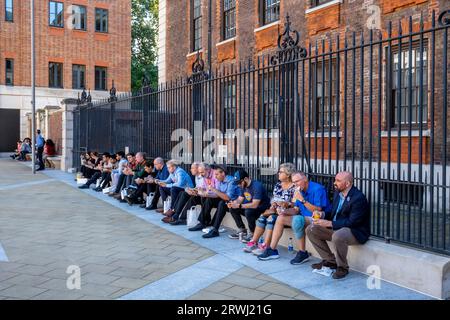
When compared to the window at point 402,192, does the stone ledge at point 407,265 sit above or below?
below

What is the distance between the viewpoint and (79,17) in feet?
120

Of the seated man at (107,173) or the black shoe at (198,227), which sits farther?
the seated man at (107,173)

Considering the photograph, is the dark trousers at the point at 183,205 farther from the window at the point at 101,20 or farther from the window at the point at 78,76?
the window at the point at 101,20

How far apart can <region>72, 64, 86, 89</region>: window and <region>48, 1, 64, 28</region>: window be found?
10.1 feet

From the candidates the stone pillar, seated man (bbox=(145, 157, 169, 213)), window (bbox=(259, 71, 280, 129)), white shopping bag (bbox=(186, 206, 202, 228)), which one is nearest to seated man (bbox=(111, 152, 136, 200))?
seated man (bbox=(145, 157, 169, 213))

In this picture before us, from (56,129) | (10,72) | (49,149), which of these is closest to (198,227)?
(56,129)

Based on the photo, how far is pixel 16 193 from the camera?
14.8m

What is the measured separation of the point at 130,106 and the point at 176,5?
35.9 feet

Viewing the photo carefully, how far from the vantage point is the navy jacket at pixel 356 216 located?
6.23 meters

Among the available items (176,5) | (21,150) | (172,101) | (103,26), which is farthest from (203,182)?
(103,26)

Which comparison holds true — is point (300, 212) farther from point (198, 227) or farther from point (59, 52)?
point (59, 52)

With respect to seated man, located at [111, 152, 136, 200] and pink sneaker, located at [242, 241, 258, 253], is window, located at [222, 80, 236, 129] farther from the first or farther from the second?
seated man, located at [111, 152, 136, 200]

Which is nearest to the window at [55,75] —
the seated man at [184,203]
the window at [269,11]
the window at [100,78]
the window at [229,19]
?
the window at [100,78]

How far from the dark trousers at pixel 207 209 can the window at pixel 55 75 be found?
96.2 ft
